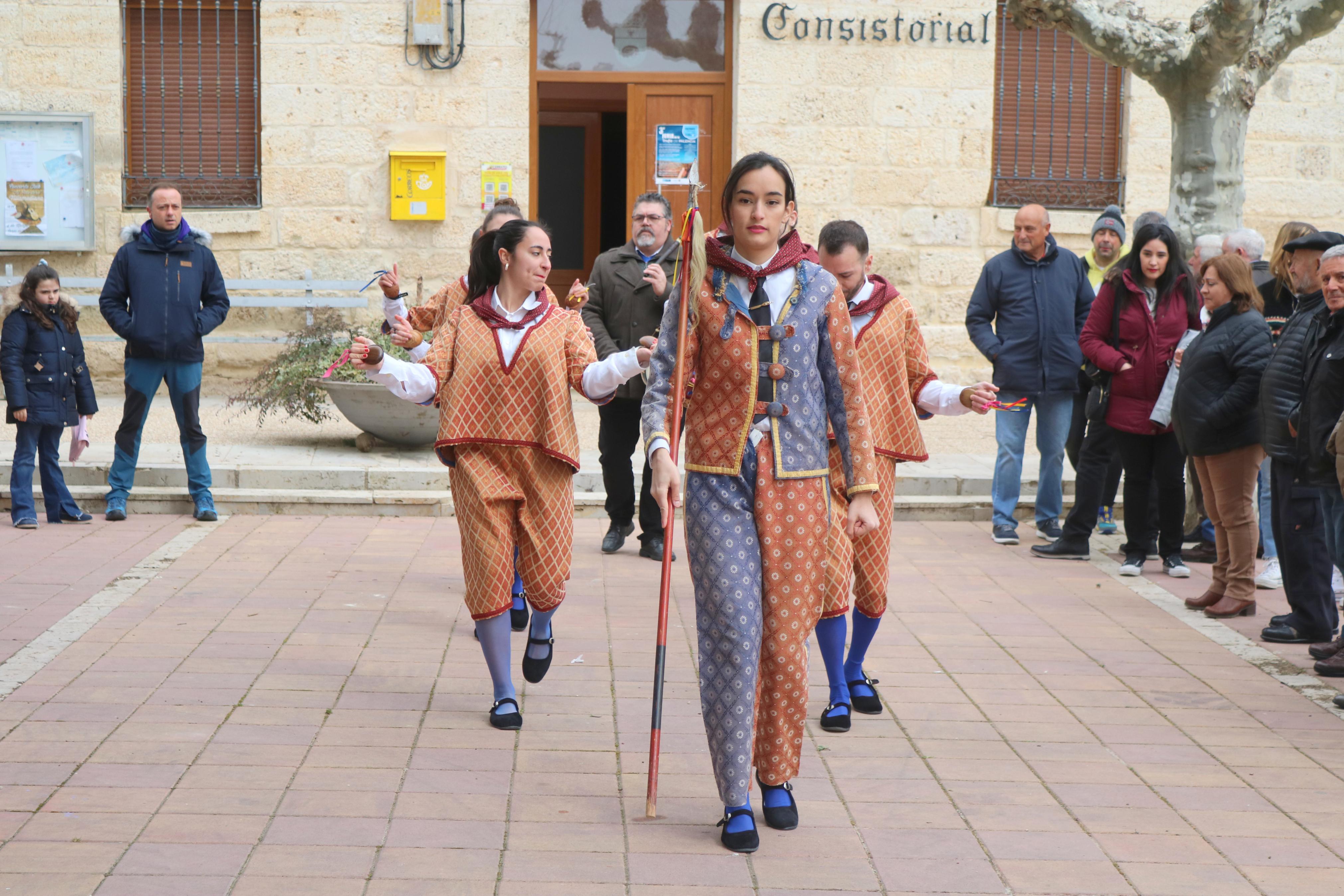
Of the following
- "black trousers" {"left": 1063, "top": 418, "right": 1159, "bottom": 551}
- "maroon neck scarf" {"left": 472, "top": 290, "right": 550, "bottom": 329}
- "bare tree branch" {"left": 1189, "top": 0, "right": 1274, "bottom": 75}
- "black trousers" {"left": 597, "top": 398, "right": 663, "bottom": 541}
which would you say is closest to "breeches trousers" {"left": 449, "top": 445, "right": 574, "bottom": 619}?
"maroon neck scarf" {"left": 472, "top": 290, "right": 550, "bottom": 329}

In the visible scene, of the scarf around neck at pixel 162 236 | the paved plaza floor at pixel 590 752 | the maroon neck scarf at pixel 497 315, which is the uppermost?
the scarf around neck at pixel 162 236

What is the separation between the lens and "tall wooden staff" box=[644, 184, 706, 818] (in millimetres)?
4078

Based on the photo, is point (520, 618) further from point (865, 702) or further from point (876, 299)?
point (876, 299)

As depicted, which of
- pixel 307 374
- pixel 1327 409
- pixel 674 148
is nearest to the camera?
pixel 1327 409

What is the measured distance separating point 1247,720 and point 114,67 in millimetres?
11558

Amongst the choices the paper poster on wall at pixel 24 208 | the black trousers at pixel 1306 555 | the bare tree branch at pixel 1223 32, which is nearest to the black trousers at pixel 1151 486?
the black trousers at pixel 1306 555

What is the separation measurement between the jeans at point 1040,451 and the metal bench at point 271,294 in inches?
263

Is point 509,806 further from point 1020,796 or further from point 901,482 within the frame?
point 901,482

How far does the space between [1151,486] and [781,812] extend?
4822 millimetres

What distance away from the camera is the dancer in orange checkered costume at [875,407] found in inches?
205

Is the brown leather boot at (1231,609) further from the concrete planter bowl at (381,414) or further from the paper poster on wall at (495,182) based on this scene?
the paper poster on wall at (495,182)

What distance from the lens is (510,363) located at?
5.21 m

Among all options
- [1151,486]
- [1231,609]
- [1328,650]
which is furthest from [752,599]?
[1151,486]

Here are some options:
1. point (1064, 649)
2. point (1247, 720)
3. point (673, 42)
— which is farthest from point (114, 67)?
point (1247, 720)
